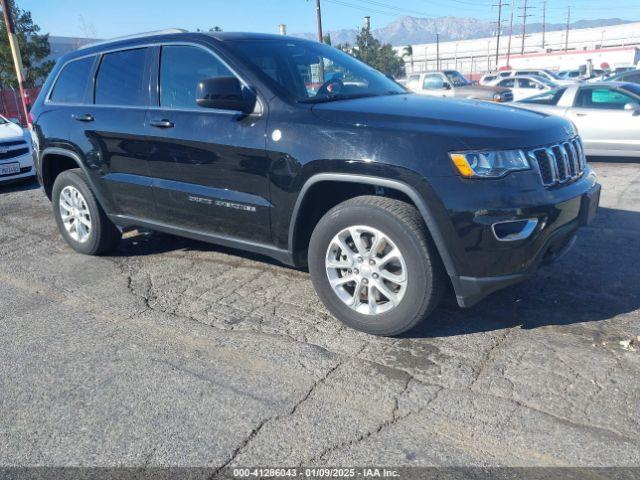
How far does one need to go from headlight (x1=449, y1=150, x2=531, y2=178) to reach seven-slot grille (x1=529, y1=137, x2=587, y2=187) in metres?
0.18

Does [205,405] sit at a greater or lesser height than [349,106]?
lesser

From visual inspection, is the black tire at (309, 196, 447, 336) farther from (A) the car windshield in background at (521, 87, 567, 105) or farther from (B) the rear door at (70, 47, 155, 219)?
(A) the car windshield in background at (521, 87, 567, 105)

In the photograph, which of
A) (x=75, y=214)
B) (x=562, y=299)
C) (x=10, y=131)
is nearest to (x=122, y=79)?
(x=75, y=214)

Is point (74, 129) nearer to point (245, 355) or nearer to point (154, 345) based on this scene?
point (154, 345)

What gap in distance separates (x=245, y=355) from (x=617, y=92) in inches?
356

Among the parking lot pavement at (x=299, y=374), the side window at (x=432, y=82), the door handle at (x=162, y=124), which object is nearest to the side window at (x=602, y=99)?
the parking lot pavement at (x=299, y=374)

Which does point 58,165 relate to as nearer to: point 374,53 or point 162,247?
point 162,247

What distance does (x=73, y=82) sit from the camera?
5.25 meters

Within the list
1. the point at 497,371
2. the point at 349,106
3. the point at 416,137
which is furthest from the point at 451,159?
the point at 497,371

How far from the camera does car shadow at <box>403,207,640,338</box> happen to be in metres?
3.68

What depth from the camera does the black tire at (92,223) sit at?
5.15m

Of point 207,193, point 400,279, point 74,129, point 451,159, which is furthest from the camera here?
point 74,129

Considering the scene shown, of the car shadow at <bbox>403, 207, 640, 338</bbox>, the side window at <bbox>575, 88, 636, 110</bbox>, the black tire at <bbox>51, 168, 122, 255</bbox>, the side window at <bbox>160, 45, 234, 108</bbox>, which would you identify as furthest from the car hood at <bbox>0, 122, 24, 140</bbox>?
the side window at <bbox>575, 88, 636, 110</bbox>

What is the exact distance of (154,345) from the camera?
3578mm
